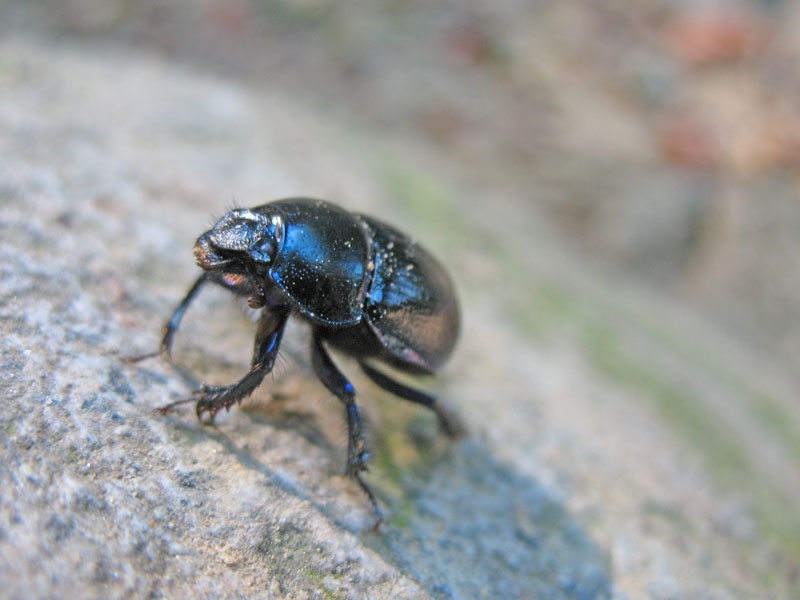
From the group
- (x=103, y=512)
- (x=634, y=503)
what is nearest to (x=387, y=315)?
(x=103, y=512)

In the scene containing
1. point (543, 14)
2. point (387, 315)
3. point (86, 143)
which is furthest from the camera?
point (543, 14)

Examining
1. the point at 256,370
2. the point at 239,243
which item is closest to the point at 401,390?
the point at 256,370

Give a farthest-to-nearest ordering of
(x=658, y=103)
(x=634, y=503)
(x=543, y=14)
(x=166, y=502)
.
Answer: (x=543, y=14)
(x=658, y=103)
(x=634, y=503)
(x=166, y=502)

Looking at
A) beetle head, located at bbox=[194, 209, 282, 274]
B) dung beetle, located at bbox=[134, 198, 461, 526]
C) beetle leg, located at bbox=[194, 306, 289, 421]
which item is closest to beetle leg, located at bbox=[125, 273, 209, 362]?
dung beetle, located at bbox=[134, 198, 461, 526]

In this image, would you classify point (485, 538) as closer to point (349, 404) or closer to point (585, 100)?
point (349, 404)

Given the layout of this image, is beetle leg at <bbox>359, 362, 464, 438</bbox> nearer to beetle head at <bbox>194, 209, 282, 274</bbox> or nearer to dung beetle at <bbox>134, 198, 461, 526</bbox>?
dung beetle at <bbox>134, 198, 461, 526</bbox>

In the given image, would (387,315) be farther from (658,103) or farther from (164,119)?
(658,103)
